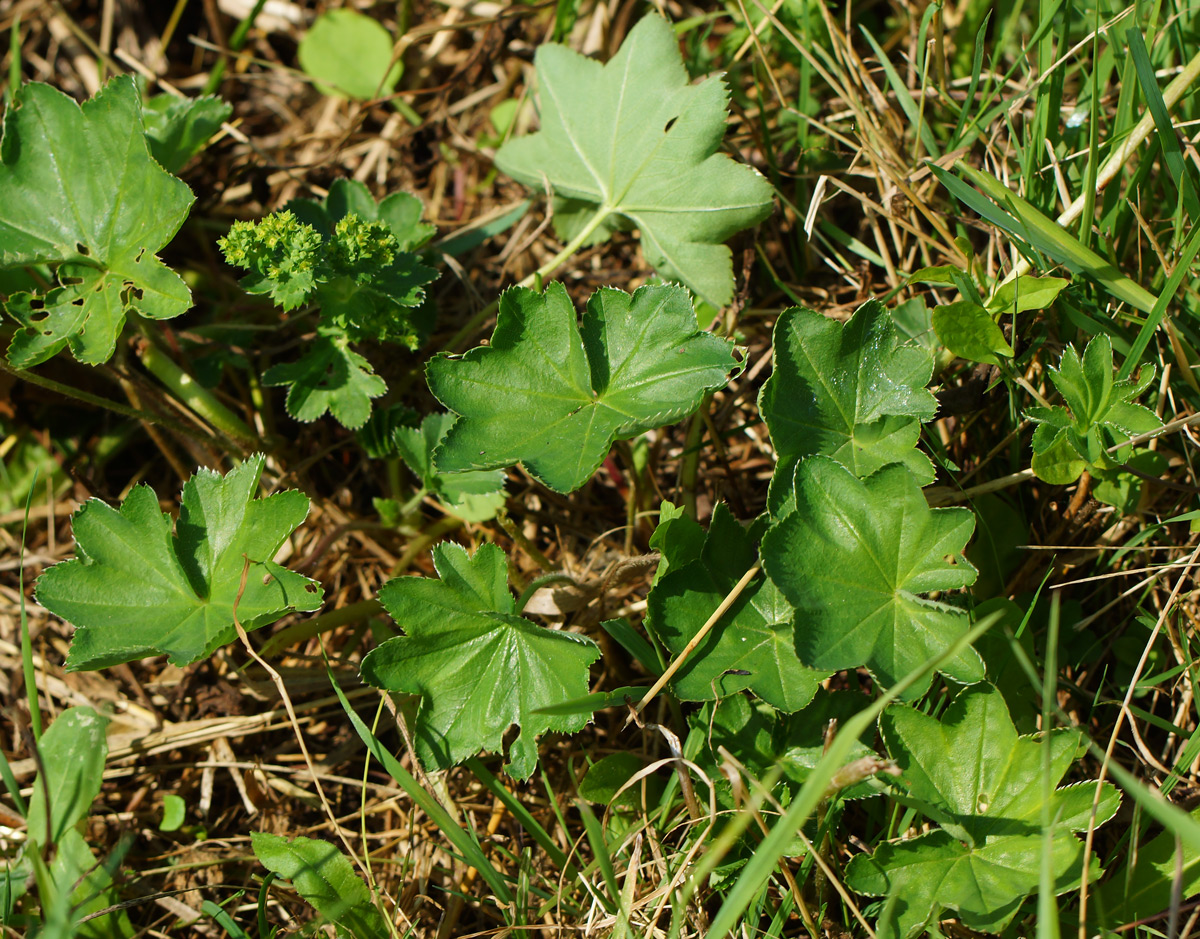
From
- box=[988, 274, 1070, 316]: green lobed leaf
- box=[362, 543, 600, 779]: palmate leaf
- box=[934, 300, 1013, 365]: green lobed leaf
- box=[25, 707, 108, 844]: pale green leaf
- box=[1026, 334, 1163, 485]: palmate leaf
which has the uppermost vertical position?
box=[988, 274, 1070, 316]: green lobed leaf

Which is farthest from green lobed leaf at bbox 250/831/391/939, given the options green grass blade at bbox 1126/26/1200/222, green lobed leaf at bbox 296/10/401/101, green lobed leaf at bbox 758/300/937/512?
green lobed leaf at bbox 296/10/401/101

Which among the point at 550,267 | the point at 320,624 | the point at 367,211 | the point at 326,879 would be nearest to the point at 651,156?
the point at 550,267

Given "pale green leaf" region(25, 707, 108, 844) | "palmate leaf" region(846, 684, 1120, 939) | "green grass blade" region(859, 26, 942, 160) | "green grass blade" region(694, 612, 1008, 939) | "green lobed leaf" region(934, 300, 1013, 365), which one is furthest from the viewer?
"green grass blade" region(859, 26, 942, 160)

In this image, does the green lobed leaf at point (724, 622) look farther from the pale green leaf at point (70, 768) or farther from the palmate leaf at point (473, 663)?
the pale green leaf at point (70, 768)

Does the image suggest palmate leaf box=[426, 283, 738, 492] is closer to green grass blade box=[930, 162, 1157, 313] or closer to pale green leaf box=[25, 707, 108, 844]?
green grass blade box=[930, 162, 1157, 313]

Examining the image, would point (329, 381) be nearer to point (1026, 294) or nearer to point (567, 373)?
point (567, 373)

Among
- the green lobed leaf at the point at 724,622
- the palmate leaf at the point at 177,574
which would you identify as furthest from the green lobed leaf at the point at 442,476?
the green lobed leaf at the point at 724,622

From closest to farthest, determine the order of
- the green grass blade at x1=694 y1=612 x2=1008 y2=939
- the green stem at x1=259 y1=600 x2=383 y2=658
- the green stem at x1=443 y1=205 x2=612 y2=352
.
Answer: the green grass blade at x1=694 y1=612 x2=1008 y2=939
the green stem at x1=259 y1=600 x2=383 y2=658
the green stem at x1=443 y1=205 x2=612 y2=352
